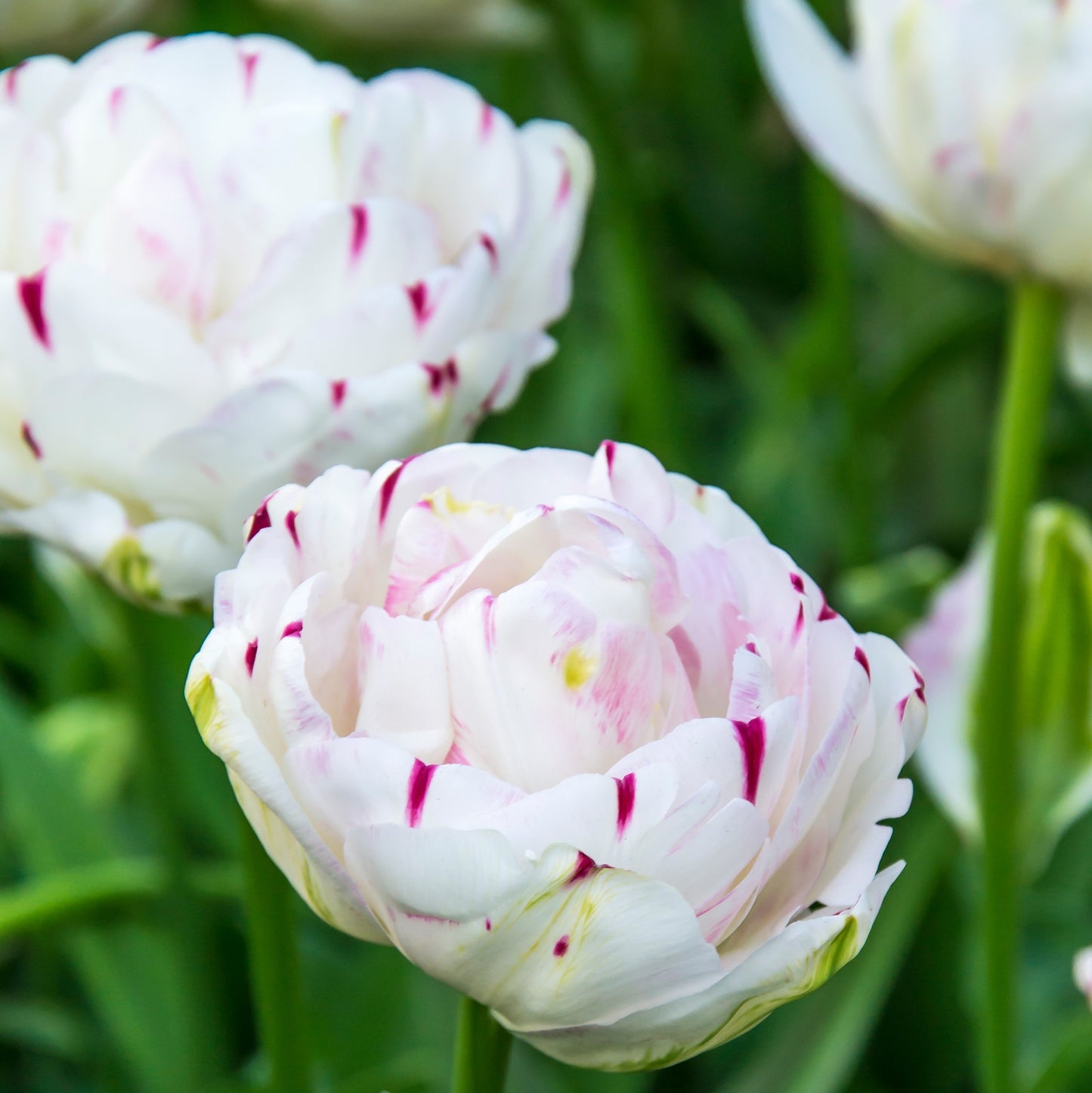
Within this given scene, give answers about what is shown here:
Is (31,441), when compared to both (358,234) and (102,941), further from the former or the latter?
(102,941)

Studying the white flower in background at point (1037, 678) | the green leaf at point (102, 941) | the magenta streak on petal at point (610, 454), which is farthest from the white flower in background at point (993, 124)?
the green leaf at point (102, 941)

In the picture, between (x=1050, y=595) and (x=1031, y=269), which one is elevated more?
(x=1031, y=269)

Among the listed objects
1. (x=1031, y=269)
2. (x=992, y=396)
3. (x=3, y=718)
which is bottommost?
(x=992, y=396)

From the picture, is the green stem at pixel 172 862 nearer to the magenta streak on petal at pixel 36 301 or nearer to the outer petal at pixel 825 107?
the magenta streak on petal at pixel 36 301

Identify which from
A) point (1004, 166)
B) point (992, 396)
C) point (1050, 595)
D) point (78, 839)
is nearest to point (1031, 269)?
point (1004, 166)

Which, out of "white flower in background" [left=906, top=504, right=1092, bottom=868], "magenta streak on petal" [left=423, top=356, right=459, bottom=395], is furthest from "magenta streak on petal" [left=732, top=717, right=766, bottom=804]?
"white flower in background" [left=906, top=504, right=1092, bottom=868]

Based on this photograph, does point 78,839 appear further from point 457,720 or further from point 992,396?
point 992,396
